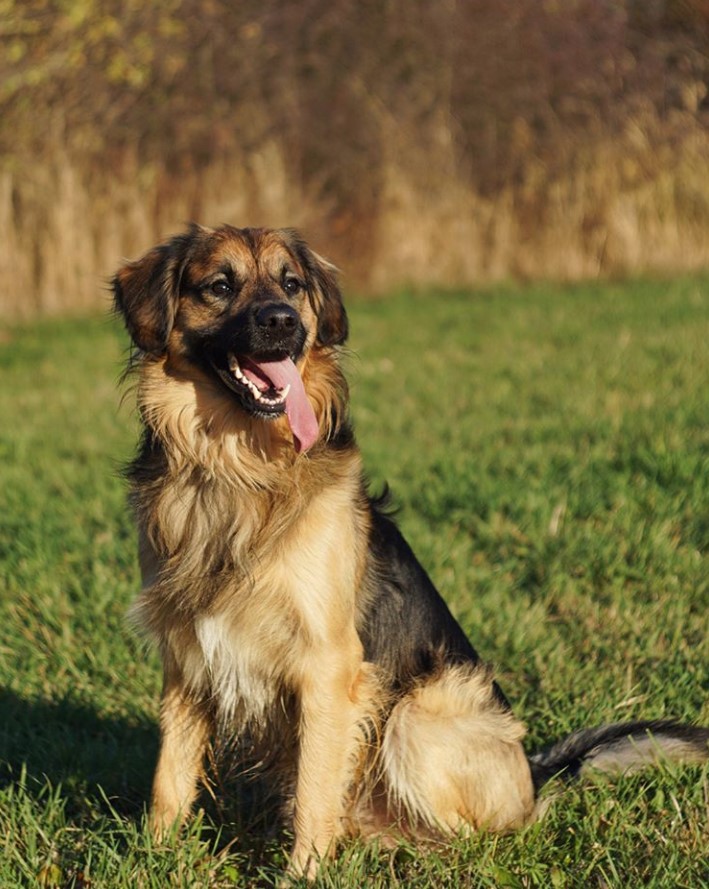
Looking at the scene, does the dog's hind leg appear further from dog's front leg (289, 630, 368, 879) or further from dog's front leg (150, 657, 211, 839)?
dog's front leg (150, 657, 211, 839)

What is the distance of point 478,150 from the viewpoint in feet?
48.7

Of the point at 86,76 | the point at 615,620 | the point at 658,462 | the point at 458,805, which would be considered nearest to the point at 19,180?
the point at 86,76

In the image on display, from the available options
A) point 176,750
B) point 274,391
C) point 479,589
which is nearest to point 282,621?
point 176,750

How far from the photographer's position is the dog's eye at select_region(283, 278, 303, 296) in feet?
12.0

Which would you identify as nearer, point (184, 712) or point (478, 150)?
point (184, 712)

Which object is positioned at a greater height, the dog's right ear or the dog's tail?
the dog's right ear

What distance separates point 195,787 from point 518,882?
3.40 feet

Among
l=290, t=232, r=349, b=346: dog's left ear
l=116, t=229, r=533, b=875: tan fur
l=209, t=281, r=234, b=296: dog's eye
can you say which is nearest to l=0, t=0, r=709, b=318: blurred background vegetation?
l=290, t=232, r=349, b=346: dog's left ear

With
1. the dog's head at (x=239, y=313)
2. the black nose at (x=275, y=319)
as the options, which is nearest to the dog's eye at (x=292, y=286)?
the dog's head at (x=239, y=313)

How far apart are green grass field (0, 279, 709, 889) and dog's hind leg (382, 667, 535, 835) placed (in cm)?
11

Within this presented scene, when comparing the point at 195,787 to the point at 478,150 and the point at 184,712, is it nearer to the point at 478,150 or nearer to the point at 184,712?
the point at 184,712

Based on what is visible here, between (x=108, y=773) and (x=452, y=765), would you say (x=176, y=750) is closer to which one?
(x=108, y=773)

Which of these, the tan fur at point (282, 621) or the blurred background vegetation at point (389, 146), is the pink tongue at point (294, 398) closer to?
the tan fur at point (282, 621)

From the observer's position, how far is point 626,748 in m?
3.36
